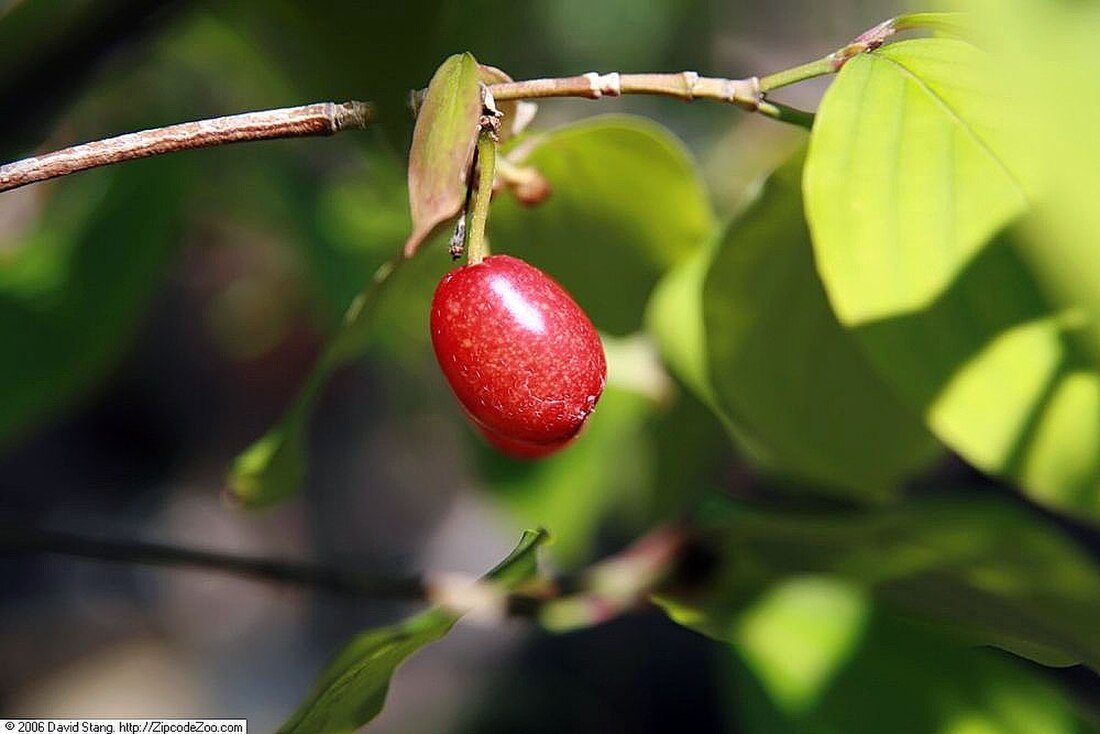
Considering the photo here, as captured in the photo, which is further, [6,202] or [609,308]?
[6,202]

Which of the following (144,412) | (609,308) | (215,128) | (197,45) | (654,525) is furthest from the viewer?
(144,412)

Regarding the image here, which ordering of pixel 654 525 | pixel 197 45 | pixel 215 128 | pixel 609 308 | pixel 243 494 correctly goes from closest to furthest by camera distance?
pixel 215 128 → pixel 243 494 → pixel 609 308 → pixel 654 525 → pixel 197 45

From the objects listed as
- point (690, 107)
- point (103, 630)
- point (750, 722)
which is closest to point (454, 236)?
point (750, 722)

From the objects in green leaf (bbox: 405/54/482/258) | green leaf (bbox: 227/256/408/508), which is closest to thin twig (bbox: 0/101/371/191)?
green leaf (bbox: 405/54/482/258)

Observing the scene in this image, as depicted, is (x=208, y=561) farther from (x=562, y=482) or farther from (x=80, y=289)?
(x=562, y=482)

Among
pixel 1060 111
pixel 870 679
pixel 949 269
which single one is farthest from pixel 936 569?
pixel 1060 111

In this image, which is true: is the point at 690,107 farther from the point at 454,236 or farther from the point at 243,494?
the point at 454,236
